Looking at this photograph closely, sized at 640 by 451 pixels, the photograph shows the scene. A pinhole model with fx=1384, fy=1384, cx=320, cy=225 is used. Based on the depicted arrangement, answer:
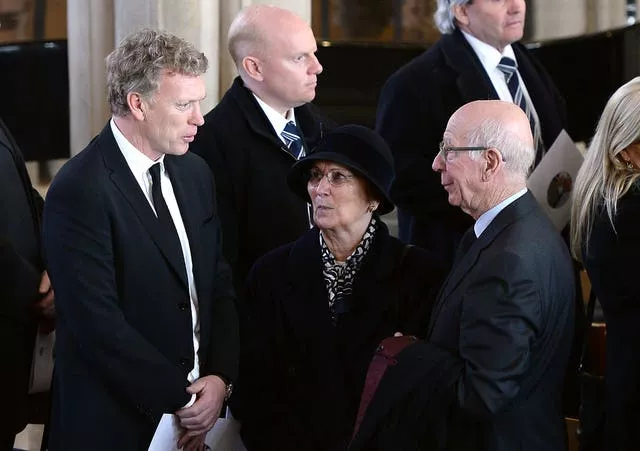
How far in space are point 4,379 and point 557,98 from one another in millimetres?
2360

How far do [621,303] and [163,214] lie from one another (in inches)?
53.6

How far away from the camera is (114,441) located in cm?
396

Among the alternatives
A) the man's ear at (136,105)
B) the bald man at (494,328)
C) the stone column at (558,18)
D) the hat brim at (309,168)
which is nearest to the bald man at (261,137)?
the hat brim at (309,168)

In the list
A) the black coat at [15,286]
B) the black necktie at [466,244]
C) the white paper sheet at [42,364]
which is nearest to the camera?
the black necktie at [466,244]

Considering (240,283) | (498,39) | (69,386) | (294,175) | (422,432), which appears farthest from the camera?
(498,39)

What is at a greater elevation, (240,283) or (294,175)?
(294,175)

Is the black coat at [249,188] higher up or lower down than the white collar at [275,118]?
lower down

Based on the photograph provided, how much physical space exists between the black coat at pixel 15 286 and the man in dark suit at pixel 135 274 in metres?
0.38

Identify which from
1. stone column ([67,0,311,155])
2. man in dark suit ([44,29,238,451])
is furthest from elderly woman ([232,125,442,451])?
stone column ([67,0,311,155])

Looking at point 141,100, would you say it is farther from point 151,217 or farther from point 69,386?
point 69,386

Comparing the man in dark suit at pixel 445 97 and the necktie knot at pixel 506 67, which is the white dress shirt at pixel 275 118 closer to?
the man in dark suit at pixel 445 97

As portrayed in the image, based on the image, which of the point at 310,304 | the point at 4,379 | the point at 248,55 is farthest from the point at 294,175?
the point at 4,379

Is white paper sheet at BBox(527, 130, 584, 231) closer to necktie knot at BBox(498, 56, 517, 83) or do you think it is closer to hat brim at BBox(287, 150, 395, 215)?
necktie knot at BBox(498, 56, 517, 83)

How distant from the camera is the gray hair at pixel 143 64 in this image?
156 inches
